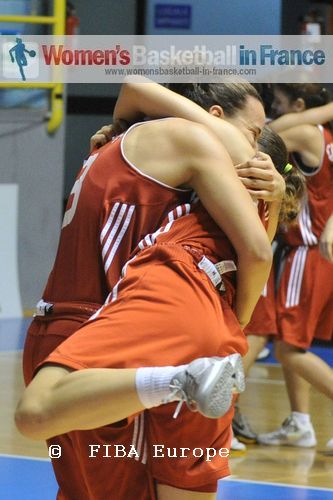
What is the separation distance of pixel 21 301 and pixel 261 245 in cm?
679

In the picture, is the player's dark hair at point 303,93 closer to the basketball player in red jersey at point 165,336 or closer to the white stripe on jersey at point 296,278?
the white stripe on jersey at point 296,278

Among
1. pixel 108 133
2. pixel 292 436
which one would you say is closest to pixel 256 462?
pixel 292 436

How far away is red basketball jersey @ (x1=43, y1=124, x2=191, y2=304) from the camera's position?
3152 mm

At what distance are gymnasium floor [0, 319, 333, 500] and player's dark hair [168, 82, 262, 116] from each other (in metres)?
1.92

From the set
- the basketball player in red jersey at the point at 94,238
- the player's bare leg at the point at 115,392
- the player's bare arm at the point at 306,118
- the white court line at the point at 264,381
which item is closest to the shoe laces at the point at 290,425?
the player's bare arm at the point at 306,118

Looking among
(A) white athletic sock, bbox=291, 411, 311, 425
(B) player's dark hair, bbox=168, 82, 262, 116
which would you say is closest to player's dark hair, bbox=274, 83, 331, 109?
(A) white athletic sock, bbox=291, 411, 311, 425

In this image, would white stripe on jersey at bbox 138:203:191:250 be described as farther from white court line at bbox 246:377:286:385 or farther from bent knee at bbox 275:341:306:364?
white court line at bbox 246:377:286:385

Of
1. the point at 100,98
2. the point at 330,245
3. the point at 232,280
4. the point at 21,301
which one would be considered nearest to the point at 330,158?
the point at 330,245

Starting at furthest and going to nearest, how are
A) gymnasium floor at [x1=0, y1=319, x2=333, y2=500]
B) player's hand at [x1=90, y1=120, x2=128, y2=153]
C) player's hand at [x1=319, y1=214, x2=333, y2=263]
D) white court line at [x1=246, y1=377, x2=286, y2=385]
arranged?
white court line at [x1=246, y1=377, x2=286, y2=385]
player's hand at [x1=319, y1=214, x2=333, y2=263]
gymnasium floor at [x1=0, y1=319, x2=333, y2=500]
player's hand at [x1=90, y1=120, x2=128, y2=153]

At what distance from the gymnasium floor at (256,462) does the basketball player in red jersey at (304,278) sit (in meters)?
0.21

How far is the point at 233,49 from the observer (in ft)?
30.4

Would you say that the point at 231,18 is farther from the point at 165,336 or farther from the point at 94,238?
the point at 165,336

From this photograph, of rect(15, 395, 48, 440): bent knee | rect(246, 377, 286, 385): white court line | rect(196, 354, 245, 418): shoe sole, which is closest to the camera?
rect(196, 354, 245, 418): shoe sole

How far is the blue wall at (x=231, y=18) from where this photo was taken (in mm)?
10859
